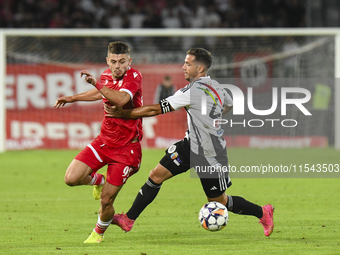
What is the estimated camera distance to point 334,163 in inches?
492

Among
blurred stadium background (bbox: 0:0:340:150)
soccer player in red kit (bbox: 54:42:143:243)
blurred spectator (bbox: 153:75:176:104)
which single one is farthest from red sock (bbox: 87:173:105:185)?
blurred spectator (bbox: 153:75:176:104)

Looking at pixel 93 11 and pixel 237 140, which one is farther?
pixel 93 11

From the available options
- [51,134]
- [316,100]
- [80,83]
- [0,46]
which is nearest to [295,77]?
[316,100]

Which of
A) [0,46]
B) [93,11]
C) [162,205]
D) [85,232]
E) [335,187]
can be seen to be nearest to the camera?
[85,232]

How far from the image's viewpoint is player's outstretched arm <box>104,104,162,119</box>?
5457 millimetres

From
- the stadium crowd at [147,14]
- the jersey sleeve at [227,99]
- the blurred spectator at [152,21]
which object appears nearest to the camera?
the jersey sleeve at [227,99]

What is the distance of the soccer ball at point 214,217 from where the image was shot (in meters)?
5.37

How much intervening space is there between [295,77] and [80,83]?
672cm

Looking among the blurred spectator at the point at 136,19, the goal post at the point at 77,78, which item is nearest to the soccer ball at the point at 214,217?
the goal post at the point at 77,78

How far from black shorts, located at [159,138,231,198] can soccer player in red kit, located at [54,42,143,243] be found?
0.37m

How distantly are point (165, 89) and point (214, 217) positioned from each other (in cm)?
1153

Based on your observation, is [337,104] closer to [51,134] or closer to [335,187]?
[335,187]

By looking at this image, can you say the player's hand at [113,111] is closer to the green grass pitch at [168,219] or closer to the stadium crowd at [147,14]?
the green grass pitch at [168,219]

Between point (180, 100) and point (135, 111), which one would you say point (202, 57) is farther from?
point (135, 111)
